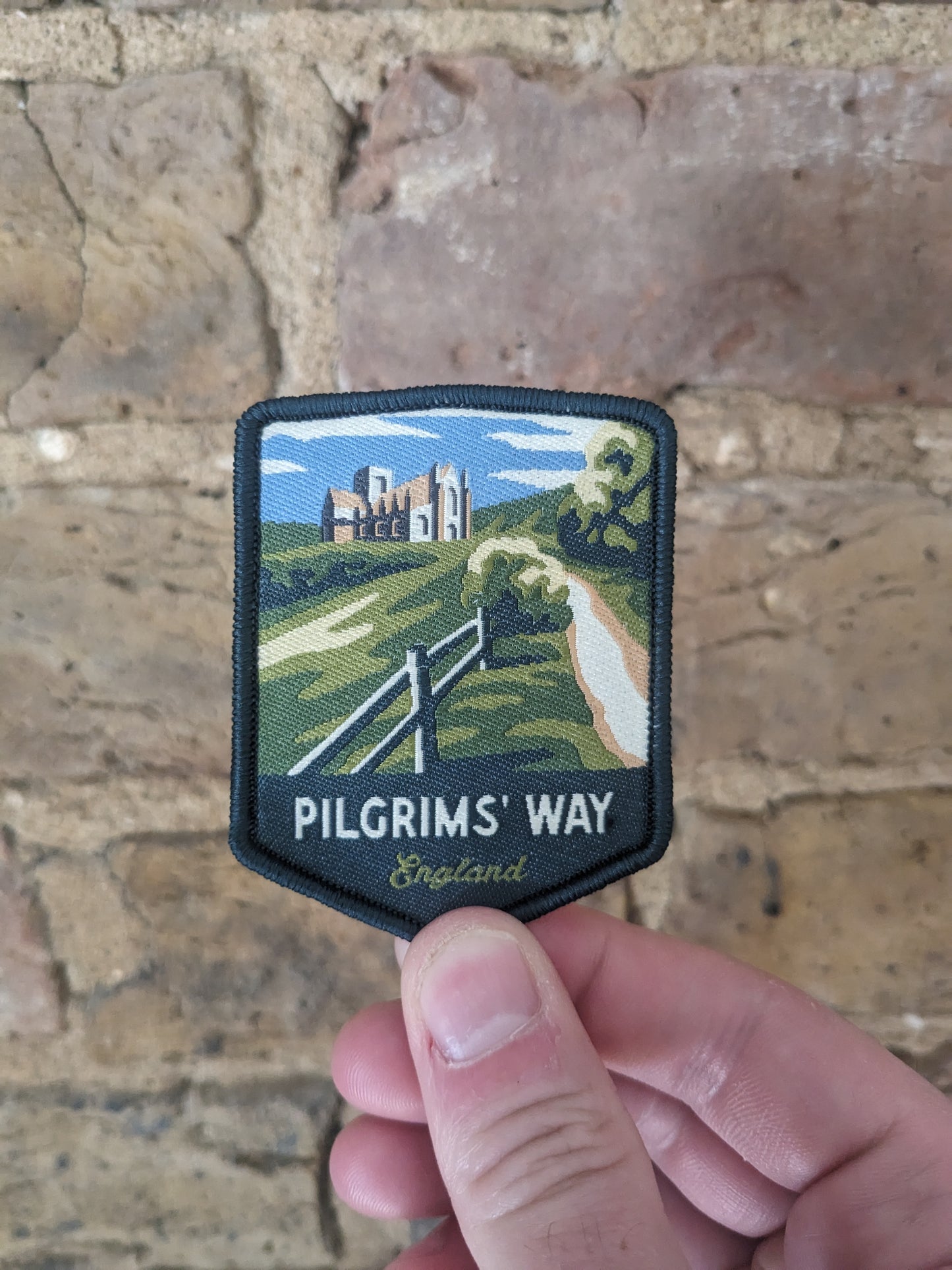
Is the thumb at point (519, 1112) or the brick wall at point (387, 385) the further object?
the brick wall at point (387, 385)

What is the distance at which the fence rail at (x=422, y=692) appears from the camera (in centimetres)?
45

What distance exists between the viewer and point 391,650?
45 centimetres

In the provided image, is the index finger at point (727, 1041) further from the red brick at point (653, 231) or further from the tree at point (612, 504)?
the red brick at point (653, 231)

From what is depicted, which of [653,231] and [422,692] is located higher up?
[653,231]

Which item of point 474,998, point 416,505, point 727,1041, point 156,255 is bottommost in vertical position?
point 727,1041

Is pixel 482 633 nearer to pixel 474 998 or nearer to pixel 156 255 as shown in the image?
pixel 474 998

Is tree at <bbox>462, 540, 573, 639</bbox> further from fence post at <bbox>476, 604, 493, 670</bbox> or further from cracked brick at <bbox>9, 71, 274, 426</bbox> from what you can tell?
cracked brick at <bbox>9, 71, 274, 426</bbox>

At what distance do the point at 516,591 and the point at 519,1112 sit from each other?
10.2 inches

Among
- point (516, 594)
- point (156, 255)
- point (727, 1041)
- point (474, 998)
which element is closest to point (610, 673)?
point (516, 594)

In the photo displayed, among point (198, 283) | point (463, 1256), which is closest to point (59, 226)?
point (198, 283)

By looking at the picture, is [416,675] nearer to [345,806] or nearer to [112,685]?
[345,806]

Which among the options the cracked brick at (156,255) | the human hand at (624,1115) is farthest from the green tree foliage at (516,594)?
the cracked brick at (156,255)

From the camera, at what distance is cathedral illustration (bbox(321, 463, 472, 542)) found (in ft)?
1.46

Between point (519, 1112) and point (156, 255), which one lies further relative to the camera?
point (156, 255)
